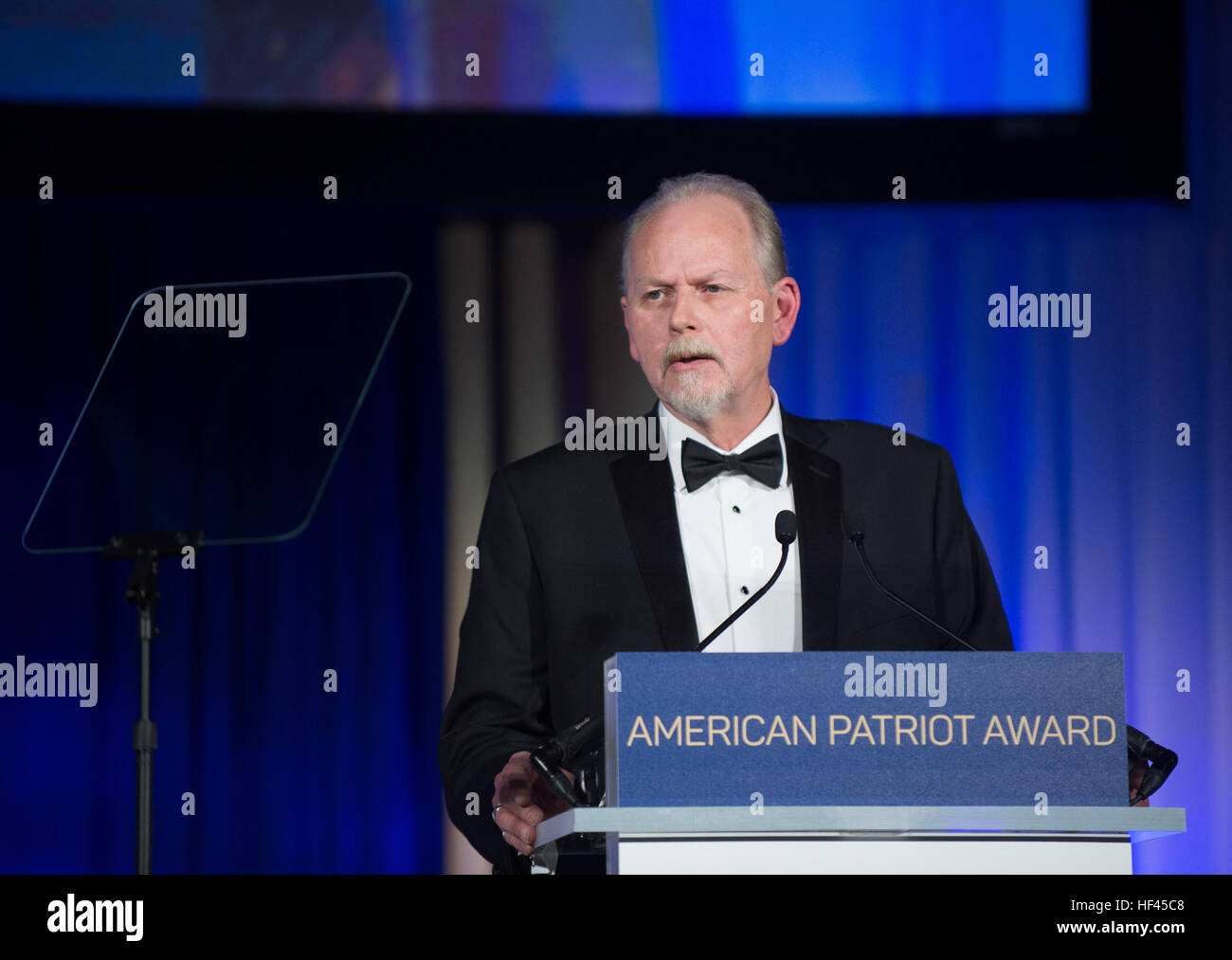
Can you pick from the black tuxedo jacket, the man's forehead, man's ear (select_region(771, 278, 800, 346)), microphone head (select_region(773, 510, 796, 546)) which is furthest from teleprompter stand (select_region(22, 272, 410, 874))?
microphone head (select_region(773, 510, 796, 546))

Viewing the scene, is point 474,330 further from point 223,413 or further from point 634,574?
point 634,574

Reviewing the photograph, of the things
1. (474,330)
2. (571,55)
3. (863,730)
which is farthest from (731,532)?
(571,55)

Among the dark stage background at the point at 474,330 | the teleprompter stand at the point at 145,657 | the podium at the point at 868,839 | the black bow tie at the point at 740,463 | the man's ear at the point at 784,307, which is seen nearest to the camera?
the podium at the point at 868,839

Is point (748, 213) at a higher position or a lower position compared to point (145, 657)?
higher

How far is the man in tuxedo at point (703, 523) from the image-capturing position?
135 inches

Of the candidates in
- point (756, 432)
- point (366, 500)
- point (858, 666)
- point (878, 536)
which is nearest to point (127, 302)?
point (366, 500)

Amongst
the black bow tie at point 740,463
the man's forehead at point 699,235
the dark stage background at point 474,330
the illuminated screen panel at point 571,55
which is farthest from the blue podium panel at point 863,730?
the illuminated screen panel at point 571,55

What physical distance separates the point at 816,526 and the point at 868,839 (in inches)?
57.0

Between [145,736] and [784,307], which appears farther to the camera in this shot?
[784,307]

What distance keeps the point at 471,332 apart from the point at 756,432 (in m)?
1.02

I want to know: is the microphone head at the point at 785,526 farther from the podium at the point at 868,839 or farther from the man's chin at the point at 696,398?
the man's chin at the point at 696,398

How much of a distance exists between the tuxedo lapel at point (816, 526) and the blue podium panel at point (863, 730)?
1066 mm

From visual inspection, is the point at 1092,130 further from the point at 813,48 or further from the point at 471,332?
the point at 471,332

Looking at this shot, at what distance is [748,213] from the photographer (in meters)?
3.68
